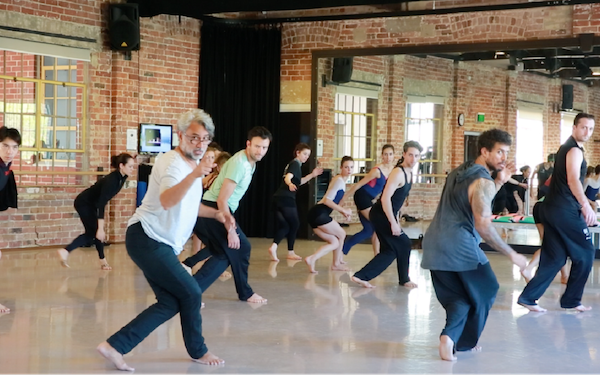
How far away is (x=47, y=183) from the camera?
10.7 m

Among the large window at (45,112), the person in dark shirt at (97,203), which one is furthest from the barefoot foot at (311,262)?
the large window at (45,112)

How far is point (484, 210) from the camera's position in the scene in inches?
176

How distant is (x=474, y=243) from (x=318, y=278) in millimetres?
3570

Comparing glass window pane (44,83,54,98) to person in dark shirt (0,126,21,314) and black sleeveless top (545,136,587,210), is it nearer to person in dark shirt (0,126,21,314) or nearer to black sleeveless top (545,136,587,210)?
person in dark shirt (0,126,21,314)

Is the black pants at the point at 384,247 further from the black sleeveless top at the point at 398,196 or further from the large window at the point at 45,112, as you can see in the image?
the large window at the point at 45,112

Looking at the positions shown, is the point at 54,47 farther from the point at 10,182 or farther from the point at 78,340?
the point at 78,340

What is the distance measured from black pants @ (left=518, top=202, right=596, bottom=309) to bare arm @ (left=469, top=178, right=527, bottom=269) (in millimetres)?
1704

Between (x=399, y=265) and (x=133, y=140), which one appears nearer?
(x=399, y=265)

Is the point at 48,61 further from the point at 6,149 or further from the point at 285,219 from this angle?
the point at 6,149

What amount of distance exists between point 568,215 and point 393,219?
1.58m

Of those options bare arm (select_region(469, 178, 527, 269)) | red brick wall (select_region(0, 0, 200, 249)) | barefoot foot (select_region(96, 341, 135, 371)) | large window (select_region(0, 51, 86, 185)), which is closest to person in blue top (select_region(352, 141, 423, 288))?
bare arm (select_region(469, 178, 527, 269))

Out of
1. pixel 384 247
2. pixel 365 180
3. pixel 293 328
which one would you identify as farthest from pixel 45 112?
pixel 293 328

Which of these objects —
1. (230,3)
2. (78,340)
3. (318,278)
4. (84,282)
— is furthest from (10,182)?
(230,3)

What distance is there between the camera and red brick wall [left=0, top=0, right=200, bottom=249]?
10.2 metres
